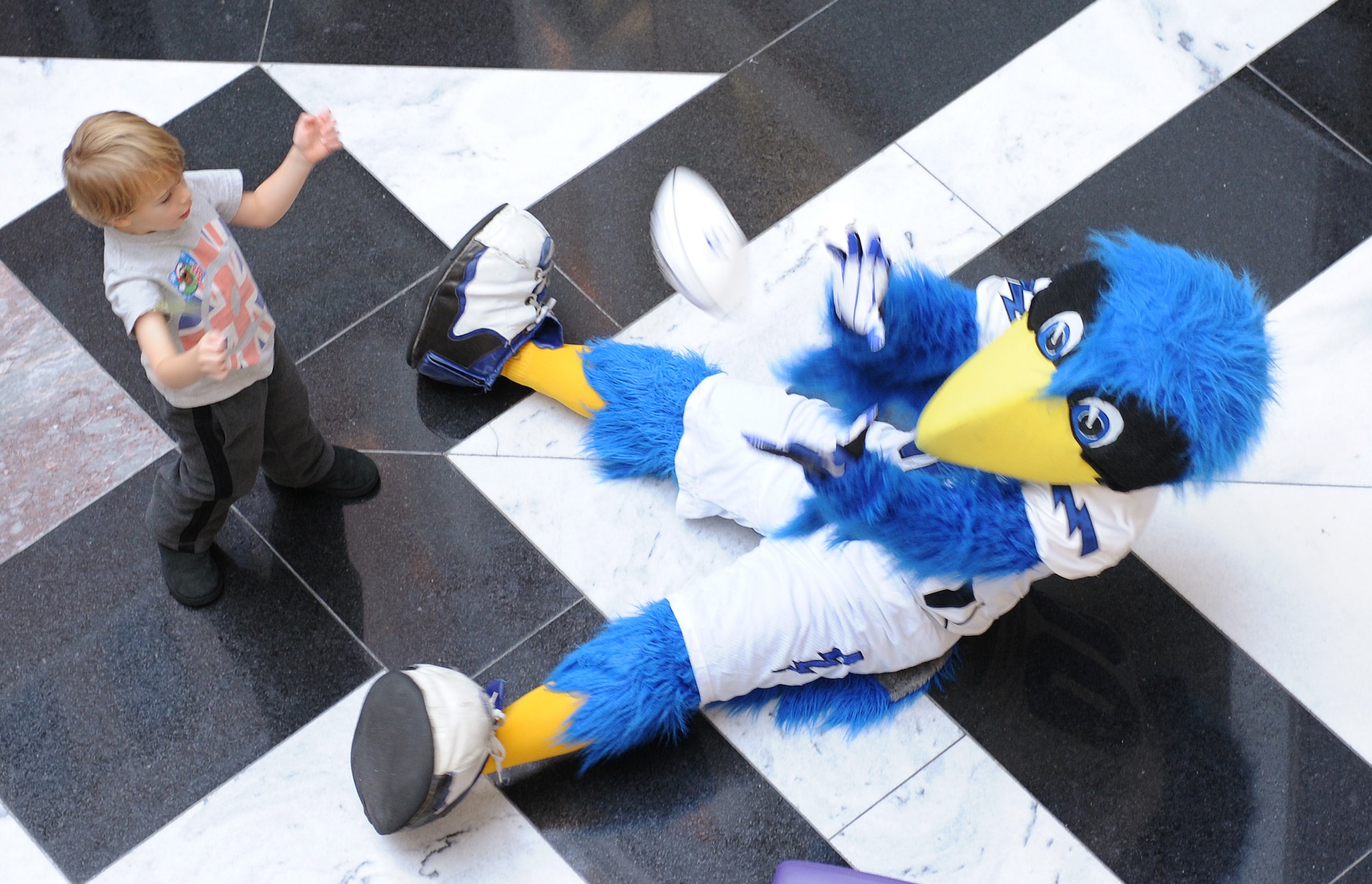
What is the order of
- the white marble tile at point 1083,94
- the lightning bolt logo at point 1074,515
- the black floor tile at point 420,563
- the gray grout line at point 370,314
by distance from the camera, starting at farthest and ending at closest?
1. the white marble tile at point 1083,94
2. the gray grout line at point 370,314
3. the black floor tile at point 420,563
4. the lightning bolt logo at point 1074,515

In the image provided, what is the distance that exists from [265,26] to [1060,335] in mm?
1242

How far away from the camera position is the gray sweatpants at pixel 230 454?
→ 45.1 inches

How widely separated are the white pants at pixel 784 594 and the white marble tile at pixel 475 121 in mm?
490

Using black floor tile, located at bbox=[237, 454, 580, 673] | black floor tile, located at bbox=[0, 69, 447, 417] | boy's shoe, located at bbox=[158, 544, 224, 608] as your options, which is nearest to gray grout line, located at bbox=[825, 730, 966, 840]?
black floor tile, located at bbox=[237, 454, 580, 673]

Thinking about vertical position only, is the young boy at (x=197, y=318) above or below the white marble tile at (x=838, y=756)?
above

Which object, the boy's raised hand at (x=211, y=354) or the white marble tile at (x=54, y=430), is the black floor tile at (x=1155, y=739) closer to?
the boy's raised hand at (x=211, y=354)

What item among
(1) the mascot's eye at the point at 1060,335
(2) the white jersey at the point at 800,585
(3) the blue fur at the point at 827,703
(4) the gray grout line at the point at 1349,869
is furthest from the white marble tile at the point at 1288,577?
(1) the mascot's eye at the point at 1060,335

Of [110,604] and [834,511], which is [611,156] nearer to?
[834,511]

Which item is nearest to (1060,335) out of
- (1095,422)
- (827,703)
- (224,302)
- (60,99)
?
(1095,422)

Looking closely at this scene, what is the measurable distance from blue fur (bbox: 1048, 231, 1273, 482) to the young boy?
69 centimetres

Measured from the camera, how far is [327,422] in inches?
57.5

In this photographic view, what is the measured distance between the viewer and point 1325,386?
57.5 inches

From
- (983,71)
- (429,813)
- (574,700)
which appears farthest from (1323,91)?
(429,813)

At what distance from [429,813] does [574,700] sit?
0.17m
